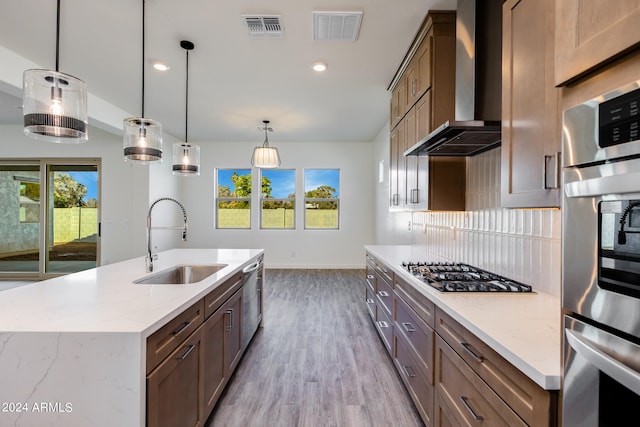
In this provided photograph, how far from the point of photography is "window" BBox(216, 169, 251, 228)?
7066mm

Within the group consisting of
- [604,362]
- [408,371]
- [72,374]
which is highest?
[604,362]

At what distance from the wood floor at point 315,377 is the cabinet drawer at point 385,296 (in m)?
0.46

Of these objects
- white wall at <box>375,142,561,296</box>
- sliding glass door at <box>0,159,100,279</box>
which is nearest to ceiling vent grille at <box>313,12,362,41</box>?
white wall at <box>375,142,561,296</box>

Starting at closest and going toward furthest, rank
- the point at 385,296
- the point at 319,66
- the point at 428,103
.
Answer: the point at 428,103 → the point at 385,296 → the point at 319,66

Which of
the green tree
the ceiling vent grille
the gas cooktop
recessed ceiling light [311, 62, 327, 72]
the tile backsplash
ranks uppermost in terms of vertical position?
recessed ceiling light [311, 62, 327, 72]

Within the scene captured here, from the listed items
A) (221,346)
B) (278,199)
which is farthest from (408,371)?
(278,199)

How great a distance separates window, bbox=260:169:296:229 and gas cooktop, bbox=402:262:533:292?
Answer: 190 inches

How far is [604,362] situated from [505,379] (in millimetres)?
430

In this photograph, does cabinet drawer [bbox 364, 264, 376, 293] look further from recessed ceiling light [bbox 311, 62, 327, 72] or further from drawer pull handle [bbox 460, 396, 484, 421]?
recessed ceiling light [bbox 311, 62, 327, 72]

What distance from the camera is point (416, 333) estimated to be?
1951mm

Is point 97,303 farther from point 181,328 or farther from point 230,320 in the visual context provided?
point 230,320

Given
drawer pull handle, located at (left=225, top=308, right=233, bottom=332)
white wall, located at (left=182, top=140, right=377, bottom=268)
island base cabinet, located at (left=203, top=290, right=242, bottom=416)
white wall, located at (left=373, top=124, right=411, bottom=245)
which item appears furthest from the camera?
white wall, located at (left=182, top=140, right=377, bottom=268)

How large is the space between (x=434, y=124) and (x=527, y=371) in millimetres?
1901

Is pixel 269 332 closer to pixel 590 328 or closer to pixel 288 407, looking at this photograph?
pixel 288 407
